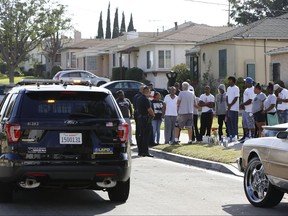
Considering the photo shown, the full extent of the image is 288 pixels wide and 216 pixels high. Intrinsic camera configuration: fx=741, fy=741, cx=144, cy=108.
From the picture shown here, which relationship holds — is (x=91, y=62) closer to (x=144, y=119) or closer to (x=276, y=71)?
(x=276, y=71)

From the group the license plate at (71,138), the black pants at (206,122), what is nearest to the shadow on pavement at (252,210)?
the license plate at (71,138)

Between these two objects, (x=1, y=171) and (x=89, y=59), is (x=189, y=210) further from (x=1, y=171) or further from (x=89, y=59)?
(x=89, y=59)

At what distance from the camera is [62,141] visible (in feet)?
34.9

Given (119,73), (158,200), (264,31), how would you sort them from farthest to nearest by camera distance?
(119,73) → (264,31) → (158,200)

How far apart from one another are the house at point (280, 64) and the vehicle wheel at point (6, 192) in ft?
85.6

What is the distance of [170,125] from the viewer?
860 inches

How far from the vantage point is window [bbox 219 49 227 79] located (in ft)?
142

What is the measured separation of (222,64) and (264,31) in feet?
10.6

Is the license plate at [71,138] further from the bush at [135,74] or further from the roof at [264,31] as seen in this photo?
the bush at [135,74]

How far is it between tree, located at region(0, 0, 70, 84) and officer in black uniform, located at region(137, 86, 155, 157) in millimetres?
49479

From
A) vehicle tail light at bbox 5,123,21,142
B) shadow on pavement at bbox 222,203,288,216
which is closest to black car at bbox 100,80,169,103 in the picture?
shadow on pavement at bbox 222,203,288,216

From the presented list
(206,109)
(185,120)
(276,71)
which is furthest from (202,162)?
(276,71)

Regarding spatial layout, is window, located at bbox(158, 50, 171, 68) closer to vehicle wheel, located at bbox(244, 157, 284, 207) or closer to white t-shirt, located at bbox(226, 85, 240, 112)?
white t-shirt, located at bbox(226, 85, 240, 112)

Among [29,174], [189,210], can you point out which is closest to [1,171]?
[29,174]
